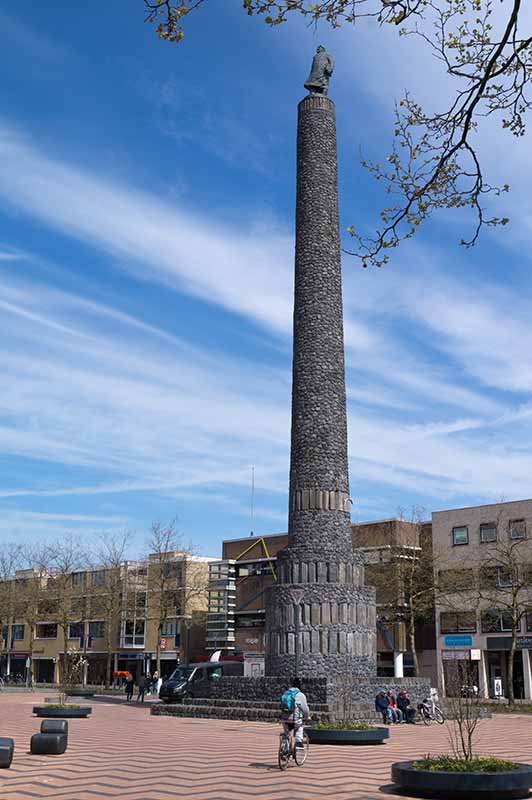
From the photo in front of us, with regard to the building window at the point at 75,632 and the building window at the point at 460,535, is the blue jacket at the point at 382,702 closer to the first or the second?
the building window at the point at 460,535

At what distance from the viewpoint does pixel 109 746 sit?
19.5 m

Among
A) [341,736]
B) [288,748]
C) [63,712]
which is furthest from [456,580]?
[288,748]

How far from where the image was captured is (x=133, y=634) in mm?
77688

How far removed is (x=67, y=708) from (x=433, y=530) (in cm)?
3651

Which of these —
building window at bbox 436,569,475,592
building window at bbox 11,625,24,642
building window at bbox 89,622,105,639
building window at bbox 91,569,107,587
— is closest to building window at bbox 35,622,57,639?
building window at bbox 11,625,24,642

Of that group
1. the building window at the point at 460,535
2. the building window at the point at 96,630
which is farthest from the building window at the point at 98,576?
the building window at the point at 460,535

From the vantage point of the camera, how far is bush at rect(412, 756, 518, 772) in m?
11.5

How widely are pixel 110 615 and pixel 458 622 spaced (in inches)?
893

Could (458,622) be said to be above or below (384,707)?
above

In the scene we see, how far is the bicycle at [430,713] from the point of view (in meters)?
29.1

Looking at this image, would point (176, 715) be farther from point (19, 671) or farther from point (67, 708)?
point (19, 671)

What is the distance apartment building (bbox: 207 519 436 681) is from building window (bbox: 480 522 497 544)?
19.9ft

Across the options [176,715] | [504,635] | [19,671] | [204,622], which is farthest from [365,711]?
[19,671]

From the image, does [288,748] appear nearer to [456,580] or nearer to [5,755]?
[5,755]
